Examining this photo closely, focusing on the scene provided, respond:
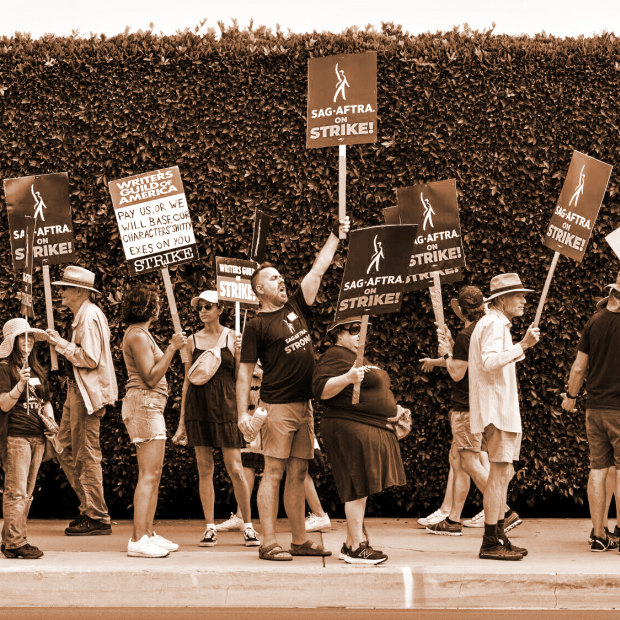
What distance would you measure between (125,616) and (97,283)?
4122 millimetres

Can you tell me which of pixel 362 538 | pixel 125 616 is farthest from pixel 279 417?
pixel 125 616

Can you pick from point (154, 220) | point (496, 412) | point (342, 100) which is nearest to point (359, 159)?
point (342, 100)

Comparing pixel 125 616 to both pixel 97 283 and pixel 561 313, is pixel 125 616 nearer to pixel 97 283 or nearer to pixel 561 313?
pixel 97 283

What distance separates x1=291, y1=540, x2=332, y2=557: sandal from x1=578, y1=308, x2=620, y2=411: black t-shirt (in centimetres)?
225

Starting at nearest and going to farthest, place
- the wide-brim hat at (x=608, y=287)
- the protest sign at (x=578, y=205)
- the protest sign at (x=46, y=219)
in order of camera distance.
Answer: the wide-brim hat at (x=608, y=287)
the protest sign at (x=578, y=205)
the protest sign at (x=46, y=219)

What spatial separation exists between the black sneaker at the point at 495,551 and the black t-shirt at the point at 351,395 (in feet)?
3.53

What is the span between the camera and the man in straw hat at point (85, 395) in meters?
8.93

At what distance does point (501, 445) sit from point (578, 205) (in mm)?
2267

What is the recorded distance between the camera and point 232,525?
9.27 metres

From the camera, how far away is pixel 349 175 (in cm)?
984

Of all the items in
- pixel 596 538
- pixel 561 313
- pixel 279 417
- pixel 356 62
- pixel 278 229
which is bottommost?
pixel 596 538

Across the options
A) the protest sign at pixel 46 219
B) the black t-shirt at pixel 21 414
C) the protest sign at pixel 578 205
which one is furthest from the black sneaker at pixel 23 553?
the protest sign at pixel 578 205

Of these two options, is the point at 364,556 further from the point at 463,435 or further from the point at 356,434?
the point at 463,435

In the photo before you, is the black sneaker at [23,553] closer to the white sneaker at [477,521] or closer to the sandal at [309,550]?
the sandal at [309,550]
